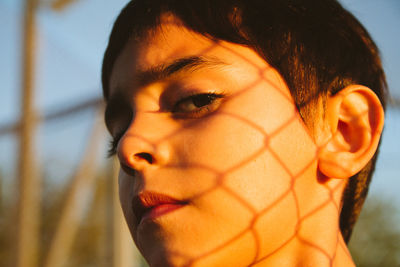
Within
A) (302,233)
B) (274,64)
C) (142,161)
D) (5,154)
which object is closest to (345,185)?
(302,233)

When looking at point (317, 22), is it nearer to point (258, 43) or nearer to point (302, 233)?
point (258, 43)

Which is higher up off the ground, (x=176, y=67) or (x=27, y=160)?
(x=176, y=67)

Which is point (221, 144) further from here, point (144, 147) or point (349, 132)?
point (349, 132)

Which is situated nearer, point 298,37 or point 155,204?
point 155,204

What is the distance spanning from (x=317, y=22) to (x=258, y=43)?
0.15m

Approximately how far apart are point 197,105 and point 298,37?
9.3 inches

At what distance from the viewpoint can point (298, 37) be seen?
0.67m

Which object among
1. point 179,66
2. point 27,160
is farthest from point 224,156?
point 27,160

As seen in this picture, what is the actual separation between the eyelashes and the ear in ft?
0.57

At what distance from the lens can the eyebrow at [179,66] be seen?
56cm

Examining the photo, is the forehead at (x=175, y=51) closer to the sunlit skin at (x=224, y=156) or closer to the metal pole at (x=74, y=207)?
the sunlit skin at (x=224, y=156)

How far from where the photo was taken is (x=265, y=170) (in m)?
0.53

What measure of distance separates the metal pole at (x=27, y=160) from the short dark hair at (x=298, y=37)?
1.15m

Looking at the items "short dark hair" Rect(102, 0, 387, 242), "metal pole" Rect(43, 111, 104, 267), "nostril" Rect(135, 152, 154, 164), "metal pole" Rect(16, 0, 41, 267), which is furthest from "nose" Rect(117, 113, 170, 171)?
"metal pole" Rect(43, 111, 104, 267)
